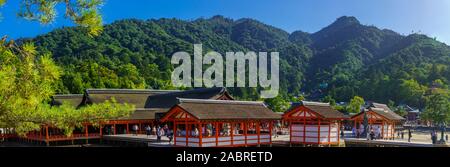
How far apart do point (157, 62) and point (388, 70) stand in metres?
61.9

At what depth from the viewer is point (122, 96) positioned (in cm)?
3909

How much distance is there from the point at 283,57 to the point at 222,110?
132 meters

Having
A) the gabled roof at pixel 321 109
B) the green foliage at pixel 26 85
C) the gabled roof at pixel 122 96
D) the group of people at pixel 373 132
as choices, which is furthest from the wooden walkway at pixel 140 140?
the green foliage at pixel 26 85

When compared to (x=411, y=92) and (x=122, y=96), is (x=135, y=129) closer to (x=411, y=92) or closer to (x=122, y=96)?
(x=122, y=96)

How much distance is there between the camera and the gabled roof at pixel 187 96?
34.8m

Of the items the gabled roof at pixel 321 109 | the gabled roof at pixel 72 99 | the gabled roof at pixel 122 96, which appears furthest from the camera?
the gabled roof at pixel 72 99

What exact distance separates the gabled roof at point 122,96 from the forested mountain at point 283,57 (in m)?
14.5

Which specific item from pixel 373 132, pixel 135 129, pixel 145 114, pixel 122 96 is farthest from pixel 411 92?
pixel 135 129

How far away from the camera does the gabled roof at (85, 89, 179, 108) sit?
3647 cm

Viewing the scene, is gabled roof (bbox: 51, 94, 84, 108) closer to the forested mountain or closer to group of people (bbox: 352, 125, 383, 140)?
the forested mountain

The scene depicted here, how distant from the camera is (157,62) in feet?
300

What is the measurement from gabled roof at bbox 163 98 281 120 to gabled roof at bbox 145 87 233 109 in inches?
342

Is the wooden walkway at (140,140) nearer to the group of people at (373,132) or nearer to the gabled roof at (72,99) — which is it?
the gabled roof at (72,99)
